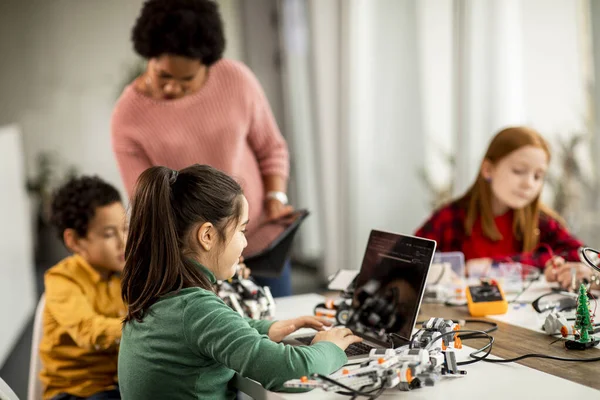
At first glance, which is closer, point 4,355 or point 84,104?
point 4,355

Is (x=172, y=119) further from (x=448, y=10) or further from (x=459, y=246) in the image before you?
(x=448, y=10)

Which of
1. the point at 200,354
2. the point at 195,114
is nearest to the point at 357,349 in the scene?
the point at 200,354

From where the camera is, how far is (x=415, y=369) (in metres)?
1.30

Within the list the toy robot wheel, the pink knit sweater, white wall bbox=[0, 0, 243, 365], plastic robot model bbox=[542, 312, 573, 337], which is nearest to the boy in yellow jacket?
the pink knit sweater

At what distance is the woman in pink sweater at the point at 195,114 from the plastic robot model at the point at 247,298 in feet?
1.07

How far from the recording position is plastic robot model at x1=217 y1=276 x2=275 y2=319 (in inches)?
72.3

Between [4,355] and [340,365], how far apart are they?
272 cm

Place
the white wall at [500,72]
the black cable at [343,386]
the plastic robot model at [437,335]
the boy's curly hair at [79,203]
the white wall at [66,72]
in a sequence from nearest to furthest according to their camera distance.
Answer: the black cable at [343,386], the plastic robot model at [437,335], the boy's curly hair at [79,203], the white wall at [500,72], the white wall at [66,72]

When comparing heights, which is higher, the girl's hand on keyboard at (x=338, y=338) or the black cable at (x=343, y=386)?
the girl's hand on keyboard at (x=338, y=338)

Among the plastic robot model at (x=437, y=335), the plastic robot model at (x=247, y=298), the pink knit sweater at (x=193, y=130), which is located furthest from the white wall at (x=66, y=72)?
the plastic robot model at (x=437, y=335)

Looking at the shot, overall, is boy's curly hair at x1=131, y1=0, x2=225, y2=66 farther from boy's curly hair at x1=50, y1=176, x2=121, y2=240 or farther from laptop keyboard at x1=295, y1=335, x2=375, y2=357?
laptop keyboard at x1=295, y1=335, x2=375, y2=357

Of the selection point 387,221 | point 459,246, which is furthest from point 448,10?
point 459,246

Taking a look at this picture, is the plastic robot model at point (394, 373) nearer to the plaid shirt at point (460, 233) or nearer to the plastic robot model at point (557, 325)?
the plastic robot model at point (557, 325)

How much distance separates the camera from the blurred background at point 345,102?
130 inches
